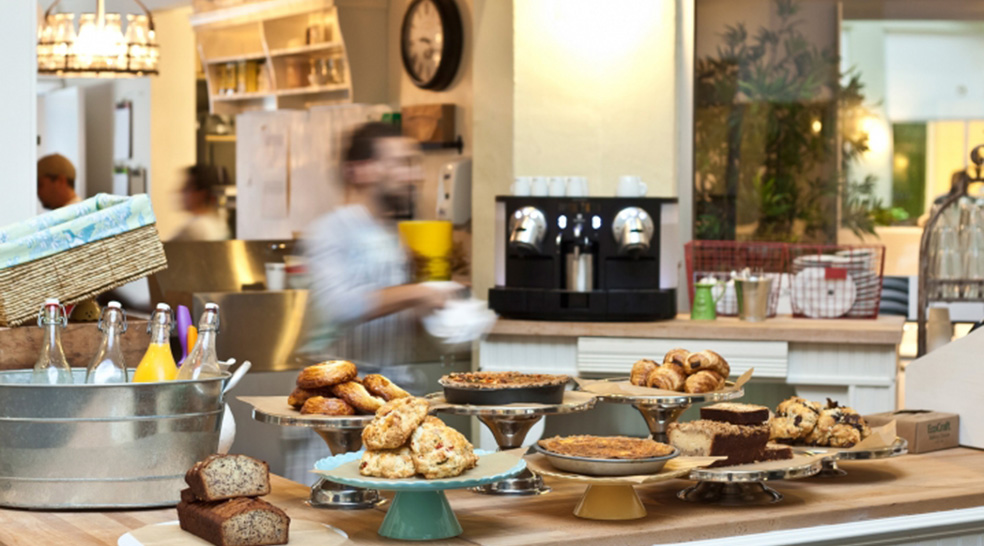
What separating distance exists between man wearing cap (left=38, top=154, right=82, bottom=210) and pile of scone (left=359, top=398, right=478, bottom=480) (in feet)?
9.14

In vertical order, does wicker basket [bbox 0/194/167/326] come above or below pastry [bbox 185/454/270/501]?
above

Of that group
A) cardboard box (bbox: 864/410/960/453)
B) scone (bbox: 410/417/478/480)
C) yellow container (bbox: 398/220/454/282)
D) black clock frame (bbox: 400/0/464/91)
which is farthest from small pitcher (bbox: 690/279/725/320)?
scone (bbox: 410/417/478/480)

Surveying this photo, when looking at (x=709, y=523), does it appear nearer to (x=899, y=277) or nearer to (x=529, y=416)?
(x=529, y=416)

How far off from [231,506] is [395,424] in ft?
0.76

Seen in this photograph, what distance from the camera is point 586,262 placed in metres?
3.73

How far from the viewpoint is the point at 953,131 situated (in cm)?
443

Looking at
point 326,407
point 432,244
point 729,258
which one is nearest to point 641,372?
point 326,407

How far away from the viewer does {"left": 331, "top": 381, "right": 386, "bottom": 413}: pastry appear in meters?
1.82

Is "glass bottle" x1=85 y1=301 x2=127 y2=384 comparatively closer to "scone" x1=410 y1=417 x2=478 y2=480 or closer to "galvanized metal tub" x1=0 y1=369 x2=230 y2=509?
"galvanized metal tub" x1=0 y1=369 x2=230 y2=509

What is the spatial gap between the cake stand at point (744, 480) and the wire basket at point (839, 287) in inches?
84.0

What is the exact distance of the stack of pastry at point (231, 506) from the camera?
4.82 feet

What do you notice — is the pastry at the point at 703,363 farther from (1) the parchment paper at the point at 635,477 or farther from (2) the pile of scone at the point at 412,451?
(2) the pile of scone at the point at 412,451

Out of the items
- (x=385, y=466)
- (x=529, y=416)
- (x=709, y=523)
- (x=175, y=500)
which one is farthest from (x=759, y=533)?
(x=175, y=500)

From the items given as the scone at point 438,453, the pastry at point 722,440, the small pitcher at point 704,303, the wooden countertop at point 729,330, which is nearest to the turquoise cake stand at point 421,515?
the scone at point 438,453
